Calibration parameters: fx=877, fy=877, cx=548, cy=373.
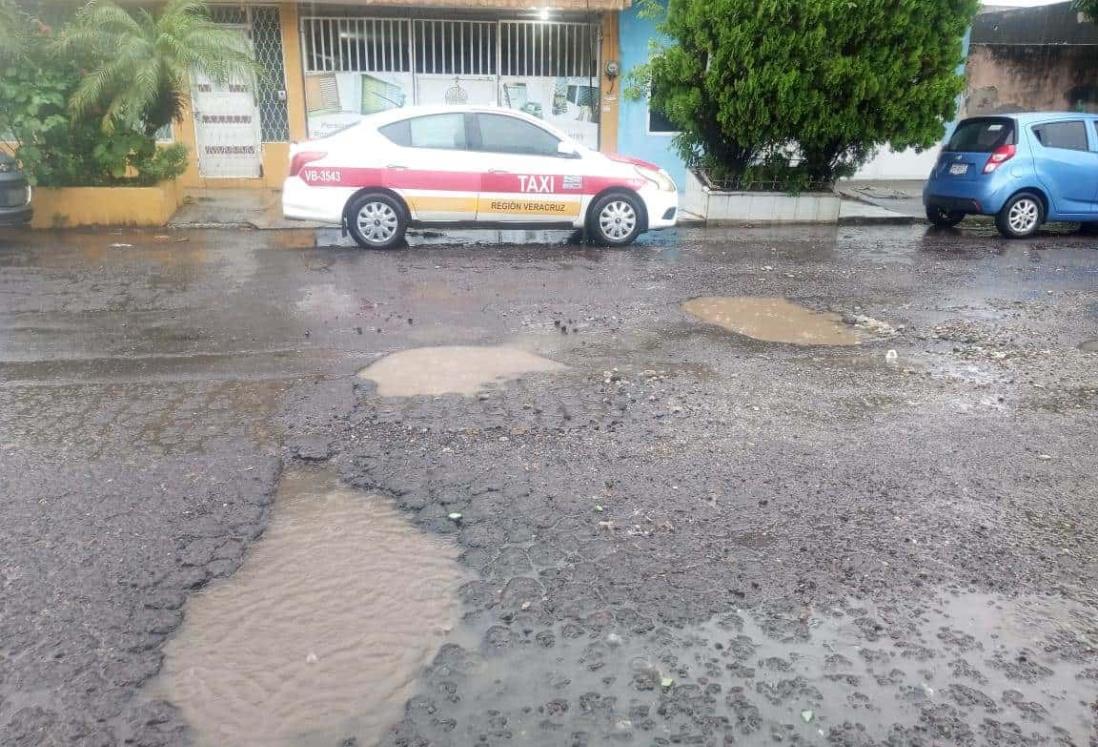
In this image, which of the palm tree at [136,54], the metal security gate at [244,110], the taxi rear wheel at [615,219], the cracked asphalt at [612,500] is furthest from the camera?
the metal security gate at [244,110]

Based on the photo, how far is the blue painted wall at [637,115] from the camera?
16141mm

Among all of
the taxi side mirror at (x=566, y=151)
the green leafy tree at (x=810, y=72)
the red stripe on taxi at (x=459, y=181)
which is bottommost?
the red stripe on taxi at (x=459, y=181)

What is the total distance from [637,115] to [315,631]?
14812 millimetres

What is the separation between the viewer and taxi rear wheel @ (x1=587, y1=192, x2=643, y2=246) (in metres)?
10.9

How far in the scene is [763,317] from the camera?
300 inches

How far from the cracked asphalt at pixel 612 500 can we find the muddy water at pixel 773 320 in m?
0.20

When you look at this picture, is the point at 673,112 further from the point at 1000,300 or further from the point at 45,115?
the point at 45,115

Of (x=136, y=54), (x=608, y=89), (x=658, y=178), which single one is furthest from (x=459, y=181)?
(x=608, y=89)

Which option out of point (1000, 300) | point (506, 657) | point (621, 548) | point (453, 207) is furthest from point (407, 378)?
point (1000, 300)

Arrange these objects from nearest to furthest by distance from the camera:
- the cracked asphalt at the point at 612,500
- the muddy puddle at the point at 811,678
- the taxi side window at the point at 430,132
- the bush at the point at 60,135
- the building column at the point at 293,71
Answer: the muddy puddle at the point at 811,678, the cracked asphalt at the point at 612,500, the taxi side window at the point at 430,132, the bush at the point at 60,135, the building column at the point at 293,71

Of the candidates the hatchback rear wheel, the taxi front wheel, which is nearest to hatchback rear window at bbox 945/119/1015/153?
the hatchback rear wheel

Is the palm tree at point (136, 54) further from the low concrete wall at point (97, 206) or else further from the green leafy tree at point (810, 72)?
the green leafy tree at point (810, 72)

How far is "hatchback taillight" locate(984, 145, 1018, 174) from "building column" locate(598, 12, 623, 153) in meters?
6.71

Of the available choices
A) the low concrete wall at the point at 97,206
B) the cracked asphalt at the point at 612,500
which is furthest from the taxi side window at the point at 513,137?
the low concrete wall at the point at 97,206
